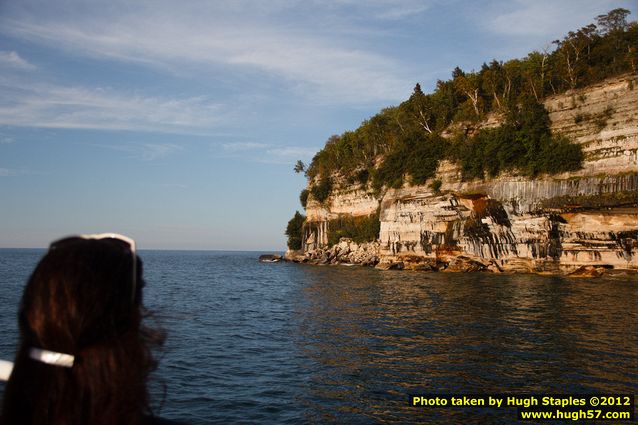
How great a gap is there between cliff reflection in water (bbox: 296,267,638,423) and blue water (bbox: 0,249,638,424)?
41 millimetres

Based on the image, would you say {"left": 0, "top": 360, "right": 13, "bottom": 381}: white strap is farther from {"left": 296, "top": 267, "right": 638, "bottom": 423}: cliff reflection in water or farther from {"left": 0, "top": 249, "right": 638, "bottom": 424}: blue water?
{"left": 296, "top": 267, "right": 638, "bottom": 423}: cliff reflection in water

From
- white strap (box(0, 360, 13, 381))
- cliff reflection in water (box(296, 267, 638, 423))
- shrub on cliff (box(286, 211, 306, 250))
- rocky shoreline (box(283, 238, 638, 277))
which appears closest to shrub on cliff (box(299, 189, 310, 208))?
shrub on cliff (box(286, 211, 306, 250))

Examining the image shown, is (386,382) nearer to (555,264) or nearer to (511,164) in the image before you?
(555,264)

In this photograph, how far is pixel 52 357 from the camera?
64.2 inches

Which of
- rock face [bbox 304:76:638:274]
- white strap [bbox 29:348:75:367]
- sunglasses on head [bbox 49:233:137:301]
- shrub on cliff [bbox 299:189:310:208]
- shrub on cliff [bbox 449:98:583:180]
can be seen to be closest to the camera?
white strap [bbox 29:348:75:367]

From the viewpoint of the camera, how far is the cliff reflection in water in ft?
35.9

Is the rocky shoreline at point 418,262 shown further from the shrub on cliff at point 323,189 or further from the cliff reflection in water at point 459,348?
the cliff reflection in water at point 459,348

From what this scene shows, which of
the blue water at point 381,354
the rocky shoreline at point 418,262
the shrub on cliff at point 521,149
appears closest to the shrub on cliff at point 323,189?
the rocky shoreline at point 418,262

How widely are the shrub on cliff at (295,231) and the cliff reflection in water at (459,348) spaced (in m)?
63.4

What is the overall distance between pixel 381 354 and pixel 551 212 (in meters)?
33.7

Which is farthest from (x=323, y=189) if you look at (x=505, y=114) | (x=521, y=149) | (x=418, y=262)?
(x=521, y=149)

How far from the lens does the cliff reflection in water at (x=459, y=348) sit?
35.9 feet

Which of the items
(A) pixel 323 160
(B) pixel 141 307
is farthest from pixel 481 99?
(B) pixel 141 307

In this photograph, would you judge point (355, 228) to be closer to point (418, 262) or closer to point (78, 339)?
point (418, 262)
